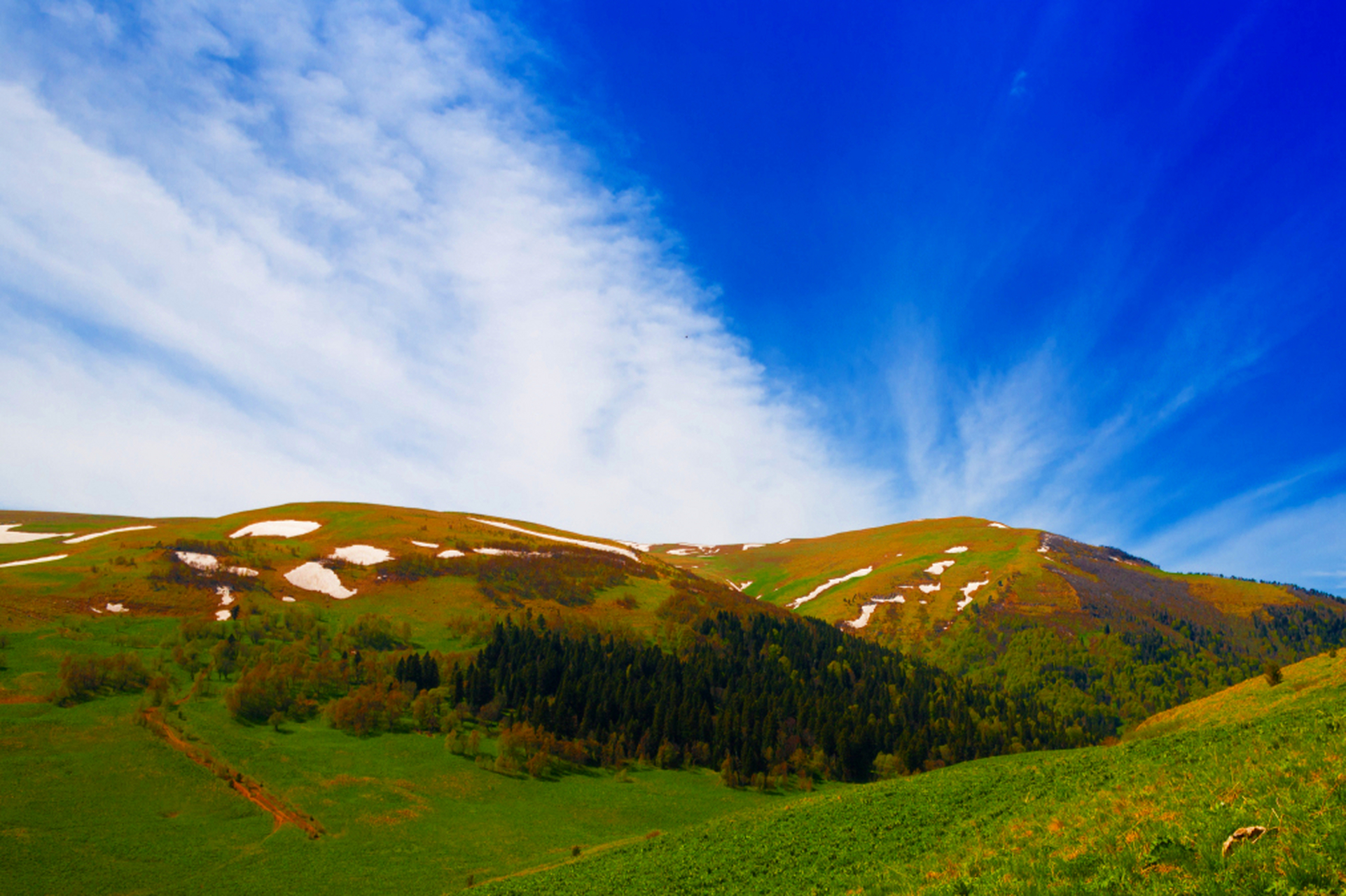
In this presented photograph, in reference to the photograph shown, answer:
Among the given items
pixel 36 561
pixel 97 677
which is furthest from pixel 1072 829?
pixel 36 561

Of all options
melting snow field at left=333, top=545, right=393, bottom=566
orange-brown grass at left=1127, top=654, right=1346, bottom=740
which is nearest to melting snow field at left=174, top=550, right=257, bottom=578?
melting snow field at left=333, top=545, right=393, bottom=566

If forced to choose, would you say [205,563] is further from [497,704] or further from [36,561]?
[497,704]

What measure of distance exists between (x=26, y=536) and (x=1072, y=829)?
242 m

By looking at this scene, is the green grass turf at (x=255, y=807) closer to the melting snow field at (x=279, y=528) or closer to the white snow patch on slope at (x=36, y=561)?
the white snow patch on slope at (x=36, y=561)

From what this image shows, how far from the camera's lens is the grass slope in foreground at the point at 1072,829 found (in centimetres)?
1098

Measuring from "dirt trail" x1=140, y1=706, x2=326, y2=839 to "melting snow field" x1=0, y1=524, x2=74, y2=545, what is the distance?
12342 cm

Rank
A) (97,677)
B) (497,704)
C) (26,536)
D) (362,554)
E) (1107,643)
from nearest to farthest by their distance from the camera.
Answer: (97,677)
(497,704)
(362,554)
(26,536)
(1107,643)

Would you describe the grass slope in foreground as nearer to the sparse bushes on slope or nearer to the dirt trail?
the dirt trail

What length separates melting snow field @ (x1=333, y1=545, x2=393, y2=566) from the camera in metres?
151

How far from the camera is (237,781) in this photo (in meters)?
65.0

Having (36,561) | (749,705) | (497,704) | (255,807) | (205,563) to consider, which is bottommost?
(255,807)

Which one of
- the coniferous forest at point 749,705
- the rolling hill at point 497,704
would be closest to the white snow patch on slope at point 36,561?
the rolling hill at point 497,704

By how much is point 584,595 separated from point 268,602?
7233cm

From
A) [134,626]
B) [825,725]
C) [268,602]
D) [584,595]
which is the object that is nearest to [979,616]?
[825,725]
